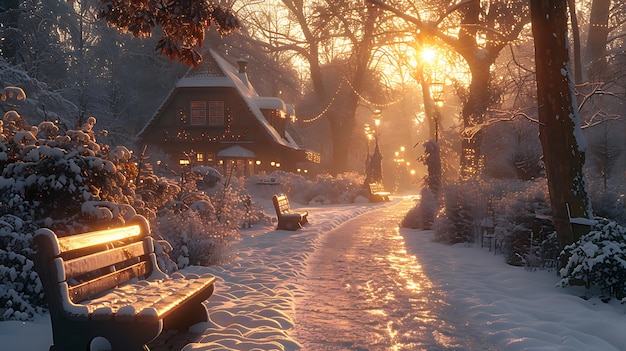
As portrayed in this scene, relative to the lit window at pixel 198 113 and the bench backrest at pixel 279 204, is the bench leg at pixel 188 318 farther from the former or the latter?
the lit window at pixel 198 113

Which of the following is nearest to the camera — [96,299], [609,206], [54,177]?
[96,299]

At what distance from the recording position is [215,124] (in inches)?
1404

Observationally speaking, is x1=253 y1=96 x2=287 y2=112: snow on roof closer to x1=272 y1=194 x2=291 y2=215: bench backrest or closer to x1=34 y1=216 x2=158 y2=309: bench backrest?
x1=272 y1=194 x2=291 y2=215: bench backrest

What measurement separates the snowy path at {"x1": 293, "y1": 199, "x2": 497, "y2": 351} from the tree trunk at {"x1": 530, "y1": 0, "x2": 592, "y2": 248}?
2.38 meters

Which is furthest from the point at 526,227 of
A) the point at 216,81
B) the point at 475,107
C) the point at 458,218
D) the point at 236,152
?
the point at 216,81

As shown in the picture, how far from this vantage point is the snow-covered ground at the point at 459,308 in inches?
207

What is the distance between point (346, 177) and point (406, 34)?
17267 mm

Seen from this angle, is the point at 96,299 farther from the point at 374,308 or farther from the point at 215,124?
the point at 215,124

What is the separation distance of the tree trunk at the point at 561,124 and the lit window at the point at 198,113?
2941 centimetres

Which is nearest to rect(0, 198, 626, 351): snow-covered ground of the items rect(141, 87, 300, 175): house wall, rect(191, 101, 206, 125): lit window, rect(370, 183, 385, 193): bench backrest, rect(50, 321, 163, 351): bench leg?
rect(50, 321, 163, 351): bench leg

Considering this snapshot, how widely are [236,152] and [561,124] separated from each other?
2806 centimetres

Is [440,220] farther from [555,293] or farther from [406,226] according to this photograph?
[555,293]

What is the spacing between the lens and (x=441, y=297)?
7.38 m

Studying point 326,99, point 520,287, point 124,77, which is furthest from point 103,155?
point 326,99
